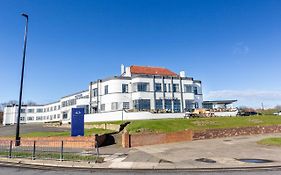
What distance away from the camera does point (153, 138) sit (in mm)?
20141

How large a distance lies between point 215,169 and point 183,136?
38.5ft

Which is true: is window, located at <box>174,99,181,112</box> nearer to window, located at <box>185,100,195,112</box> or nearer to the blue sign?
window, located at <box>185,100,195,112</box>

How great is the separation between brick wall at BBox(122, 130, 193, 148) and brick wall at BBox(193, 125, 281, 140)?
136cm

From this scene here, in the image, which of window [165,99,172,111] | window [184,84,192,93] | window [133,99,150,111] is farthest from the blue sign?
window [184,84,192,93]

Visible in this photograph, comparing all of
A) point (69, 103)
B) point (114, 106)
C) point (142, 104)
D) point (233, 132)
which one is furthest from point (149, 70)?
point (233, 132)

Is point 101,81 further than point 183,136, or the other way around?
point 101,81

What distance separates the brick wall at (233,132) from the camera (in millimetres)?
22922

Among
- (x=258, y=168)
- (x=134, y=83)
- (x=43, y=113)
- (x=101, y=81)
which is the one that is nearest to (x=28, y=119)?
(x=43, y=113)

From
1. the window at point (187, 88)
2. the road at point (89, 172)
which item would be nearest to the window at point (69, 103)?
the window at point (187, 88)

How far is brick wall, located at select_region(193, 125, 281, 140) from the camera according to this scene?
75.2ft

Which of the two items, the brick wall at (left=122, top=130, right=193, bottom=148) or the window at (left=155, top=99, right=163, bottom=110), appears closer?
the brick wall at (left=122, top=130, right=193, bottom=148)

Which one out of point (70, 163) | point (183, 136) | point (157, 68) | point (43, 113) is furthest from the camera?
point (43, 113)

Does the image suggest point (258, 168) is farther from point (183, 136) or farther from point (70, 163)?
point (183, 136)

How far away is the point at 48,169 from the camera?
36.1 ft
